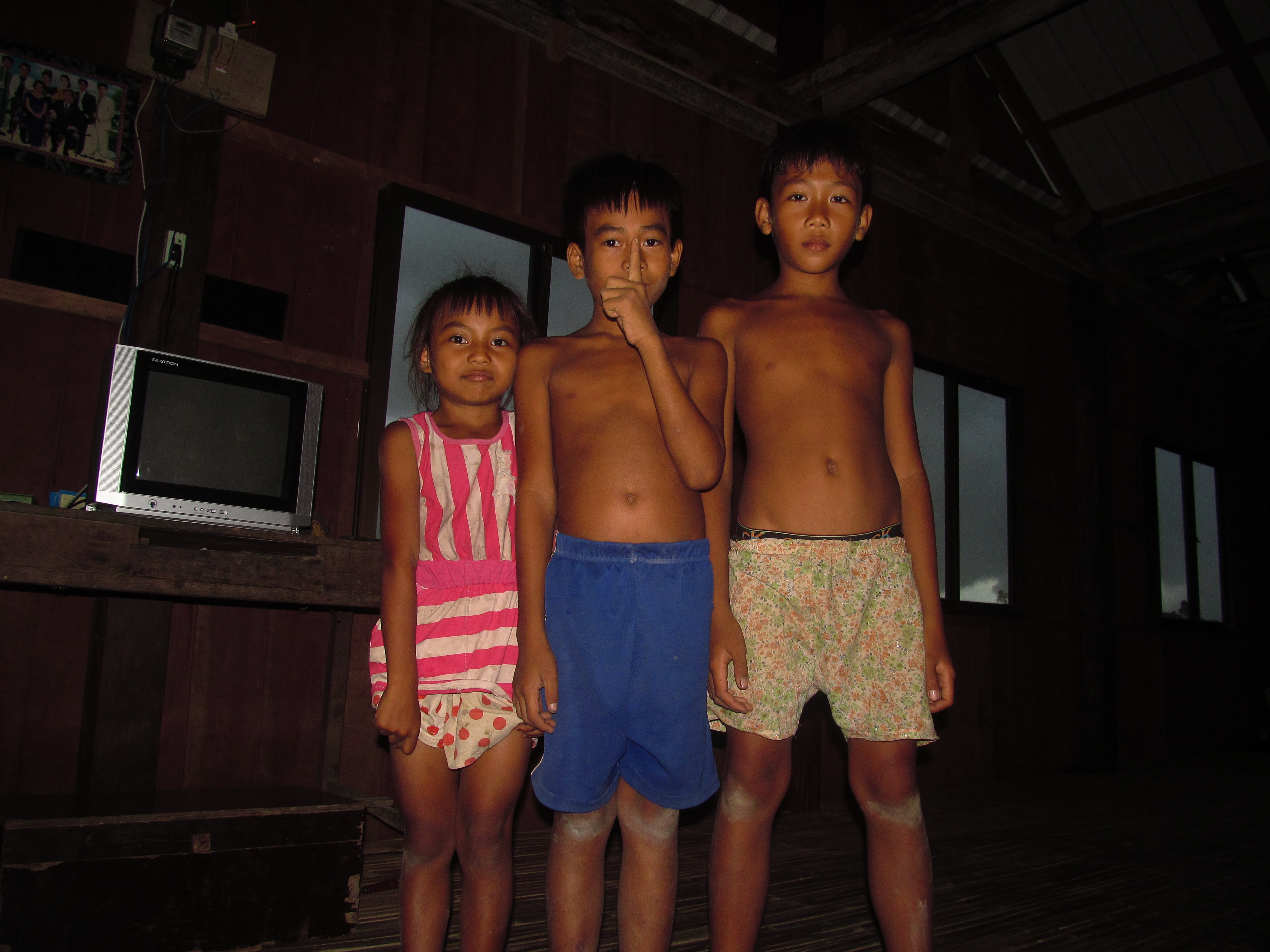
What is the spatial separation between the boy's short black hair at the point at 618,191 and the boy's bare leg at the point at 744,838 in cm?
97

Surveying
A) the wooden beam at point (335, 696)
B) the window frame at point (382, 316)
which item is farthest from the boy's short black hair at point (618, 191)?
the wooden beam at point (335, 696)

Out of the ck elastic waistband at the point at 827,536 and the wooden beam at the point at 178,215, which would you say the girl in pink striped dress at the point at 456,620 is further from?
the wooden beam at the point at 178,215

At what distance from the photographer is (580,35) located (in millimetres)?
3891

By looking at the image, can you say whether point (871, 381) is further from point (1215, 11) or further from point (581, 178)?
point (1215, 11)

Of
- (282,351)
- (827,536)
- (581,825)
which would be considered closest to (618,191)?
(827,536)

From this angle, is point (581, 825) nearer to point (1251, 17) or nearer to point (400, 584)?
point (400, 584)

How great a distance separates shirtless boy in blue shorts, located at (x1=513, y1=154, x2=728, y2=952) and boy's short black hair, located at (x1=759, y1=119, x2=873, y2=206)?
1.38 feet

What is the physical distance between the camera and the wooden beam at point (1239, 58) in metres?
5.62

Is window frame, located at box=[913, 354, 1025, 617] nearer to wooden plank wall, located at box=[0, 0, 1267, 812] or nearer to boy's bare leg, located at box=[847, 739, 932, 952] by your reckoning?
wooden plank wall, located at box=[0, 0, 1267, 812]

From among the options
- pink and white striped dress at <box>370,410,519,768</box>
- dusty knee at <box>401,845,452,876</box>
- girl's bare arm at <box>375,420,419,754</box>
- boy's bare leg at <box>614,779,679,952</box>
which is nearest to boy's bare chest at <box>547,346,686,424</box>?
pink and white striped dress at <box>370,410,519,768</box>

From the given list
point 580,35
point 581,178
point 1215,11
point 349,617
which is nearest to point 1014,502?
point 1215,11

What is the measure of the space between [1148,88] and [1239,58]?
1.76 ft

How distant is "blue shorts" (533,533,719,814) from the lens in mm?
1405

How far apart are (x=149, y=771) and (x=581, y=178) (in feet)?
7.05
